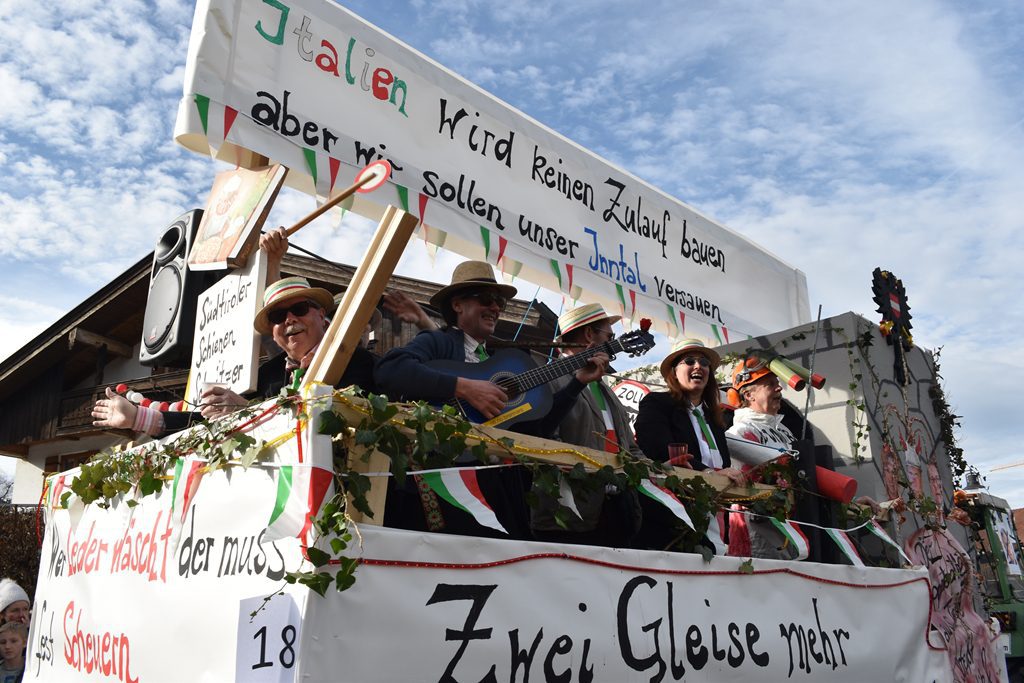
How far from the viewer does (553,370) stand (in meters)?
3.54

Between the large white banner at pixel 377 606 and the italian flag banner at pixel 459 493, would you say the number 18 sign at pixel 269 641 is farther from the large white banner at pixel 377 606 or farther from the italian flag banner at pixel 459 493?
the italian flag banner at pixel 459 493

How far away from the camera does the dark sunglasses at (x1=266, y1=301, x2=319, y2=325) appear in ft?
11.6

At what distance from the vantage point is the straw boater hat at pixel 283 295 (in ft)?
11.4

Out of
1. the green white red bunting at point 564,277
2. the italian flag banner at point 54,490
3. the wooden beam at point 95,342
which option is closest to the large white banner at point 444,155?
the green white red bunting at point 564,277

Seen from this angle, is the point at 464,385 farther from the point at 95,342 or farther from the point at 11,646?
the point at 95,342

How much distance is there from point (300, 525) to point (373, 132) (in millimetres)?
2528

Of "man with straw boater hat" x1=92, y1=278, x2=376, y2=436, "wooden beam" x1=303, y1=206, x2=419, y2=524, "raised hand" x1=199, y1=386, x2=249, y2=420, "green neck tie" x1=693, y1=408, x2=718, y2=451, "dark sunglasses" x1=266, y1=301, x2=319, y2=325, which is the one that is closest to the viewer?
"wooden beam" x1=303, y1=206, x2=419, y2=524

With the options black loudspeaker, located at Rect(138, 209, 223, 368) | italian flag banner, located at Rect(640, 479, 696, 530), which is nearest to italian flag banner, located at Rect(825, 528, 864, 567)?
italian flag banner, located at Rect(640, 479, 696, 530)

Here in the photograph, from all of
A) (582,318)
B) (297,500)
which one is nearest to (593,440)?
(582,318)

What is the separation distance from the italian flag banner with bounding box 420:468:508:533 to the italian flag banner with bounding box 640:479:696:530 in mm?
831

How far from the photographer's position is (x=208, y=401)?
2.93 m

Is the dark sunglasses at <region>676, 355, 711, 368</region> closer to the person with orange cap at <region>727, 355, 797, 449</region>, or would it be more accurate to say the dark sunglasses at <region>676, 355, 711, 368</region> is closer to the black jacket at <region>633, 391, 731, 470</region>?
the black jacket at <region>633, 391, 731, 470</region>

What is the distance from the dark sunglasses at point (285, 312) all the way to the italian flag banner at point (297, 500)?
130 cm

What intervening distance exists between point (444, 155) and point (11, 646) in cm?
361
